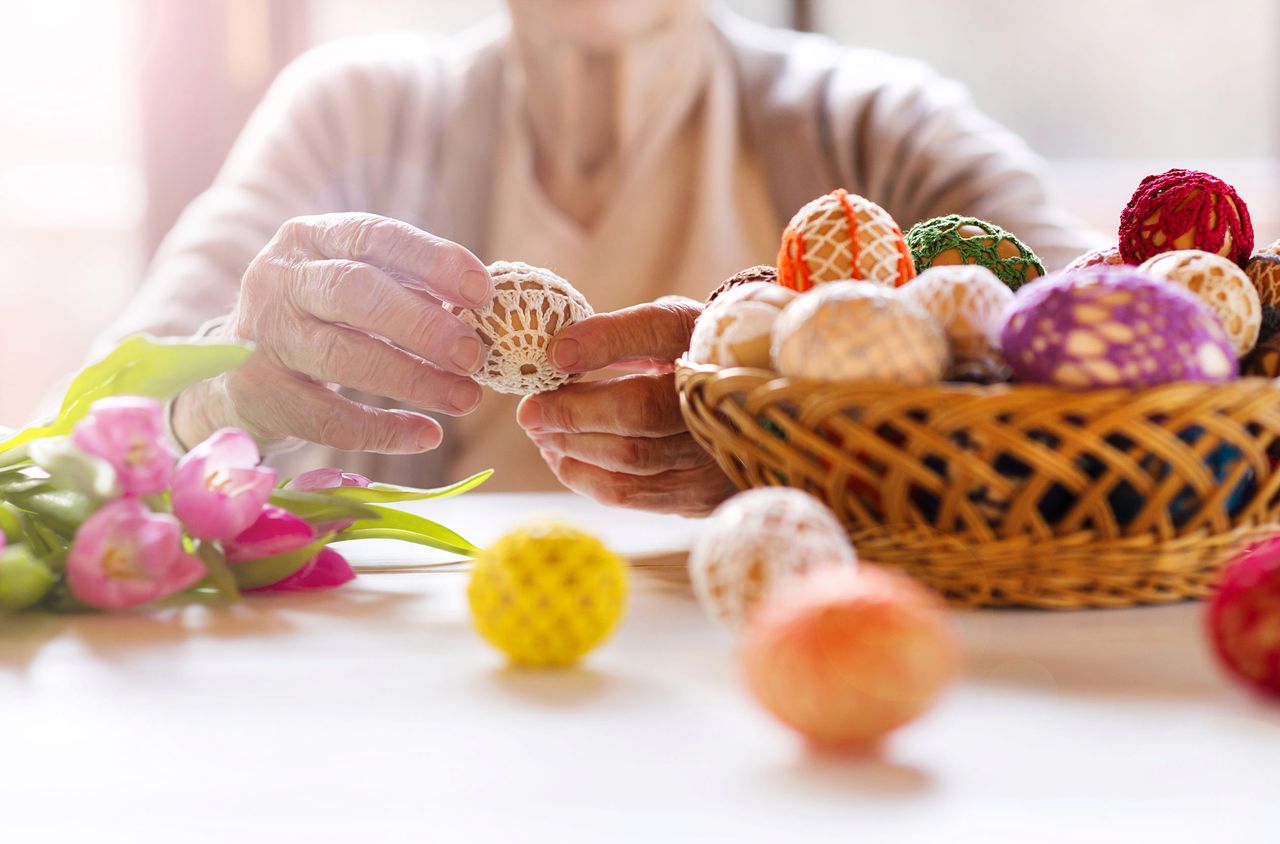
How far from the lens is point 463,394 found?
2.07 ft

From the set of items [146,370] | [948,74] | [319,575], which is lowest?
[319,575]

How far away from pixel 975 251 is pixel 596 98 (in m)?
0.98

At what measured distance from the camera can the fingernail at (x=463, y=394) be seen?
631 millimetres

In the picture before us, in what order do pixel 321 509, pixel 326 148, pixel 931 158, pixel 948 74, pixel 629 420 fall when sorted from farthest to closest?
pixel 948 74 < pixel 326 148 < pixel 931 158 < pixel 629 420 < pixel 321 509

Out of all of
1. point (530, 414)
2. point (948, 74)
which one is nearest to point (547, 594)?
point (530, 414)

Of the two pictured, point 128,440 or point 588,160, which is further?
point 588,160

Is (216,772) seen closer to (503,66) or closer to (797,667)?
(797,667)

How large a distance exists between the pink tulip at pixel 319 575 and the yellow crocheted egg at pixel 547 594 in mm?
158

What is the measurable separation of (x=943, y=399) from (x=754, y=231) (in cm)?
110

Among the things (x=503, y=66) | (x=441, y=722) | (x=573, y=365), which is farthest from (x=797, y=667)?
(x=503, y=66)

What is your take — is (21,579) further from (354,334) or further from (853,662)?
(853,662)

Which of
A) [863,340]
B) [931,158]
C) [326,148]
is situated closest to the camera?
[863,340]

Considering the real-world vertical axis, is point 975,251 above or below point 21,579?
above

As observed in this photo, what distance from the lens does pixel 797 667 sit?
12.6 inches
